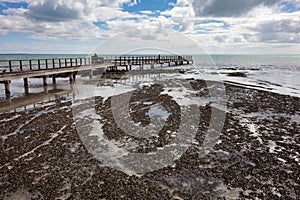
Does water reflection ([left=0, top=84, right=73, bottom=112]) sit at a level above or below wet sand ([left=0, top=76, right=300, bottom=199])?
above

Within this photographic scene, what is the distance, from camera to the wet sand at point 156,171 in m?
5.91

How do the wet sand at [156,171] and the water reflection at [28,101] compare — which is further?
the water reflection at [28,101]

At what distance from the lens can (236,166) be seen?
7.38m

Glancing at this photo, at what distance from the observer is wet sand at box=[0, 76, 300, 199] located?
19.4 feet

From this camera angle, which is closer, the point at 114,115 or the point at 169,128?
the point at 169,128

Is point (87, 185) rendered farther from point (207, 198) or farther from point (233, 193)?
point (233, 193)

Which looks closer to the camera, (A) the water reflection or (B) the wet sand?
(B) the wet sand

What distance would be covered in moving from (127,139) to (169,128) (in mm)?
2387

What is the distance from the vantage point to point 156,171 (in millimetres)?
6988

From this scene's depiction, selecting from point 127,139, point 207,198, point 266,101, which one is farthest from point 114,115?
point 266,101

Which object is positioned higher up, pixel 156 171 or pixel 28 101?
pixel 28 101

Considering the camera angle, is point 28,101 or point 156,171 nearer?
point 156,171

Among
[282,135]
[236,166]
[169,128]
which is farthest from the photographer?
[169,128]

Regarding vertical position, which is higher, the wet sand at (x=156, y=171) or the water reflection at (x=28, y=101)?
the water reflection at (x=28, y=101)
